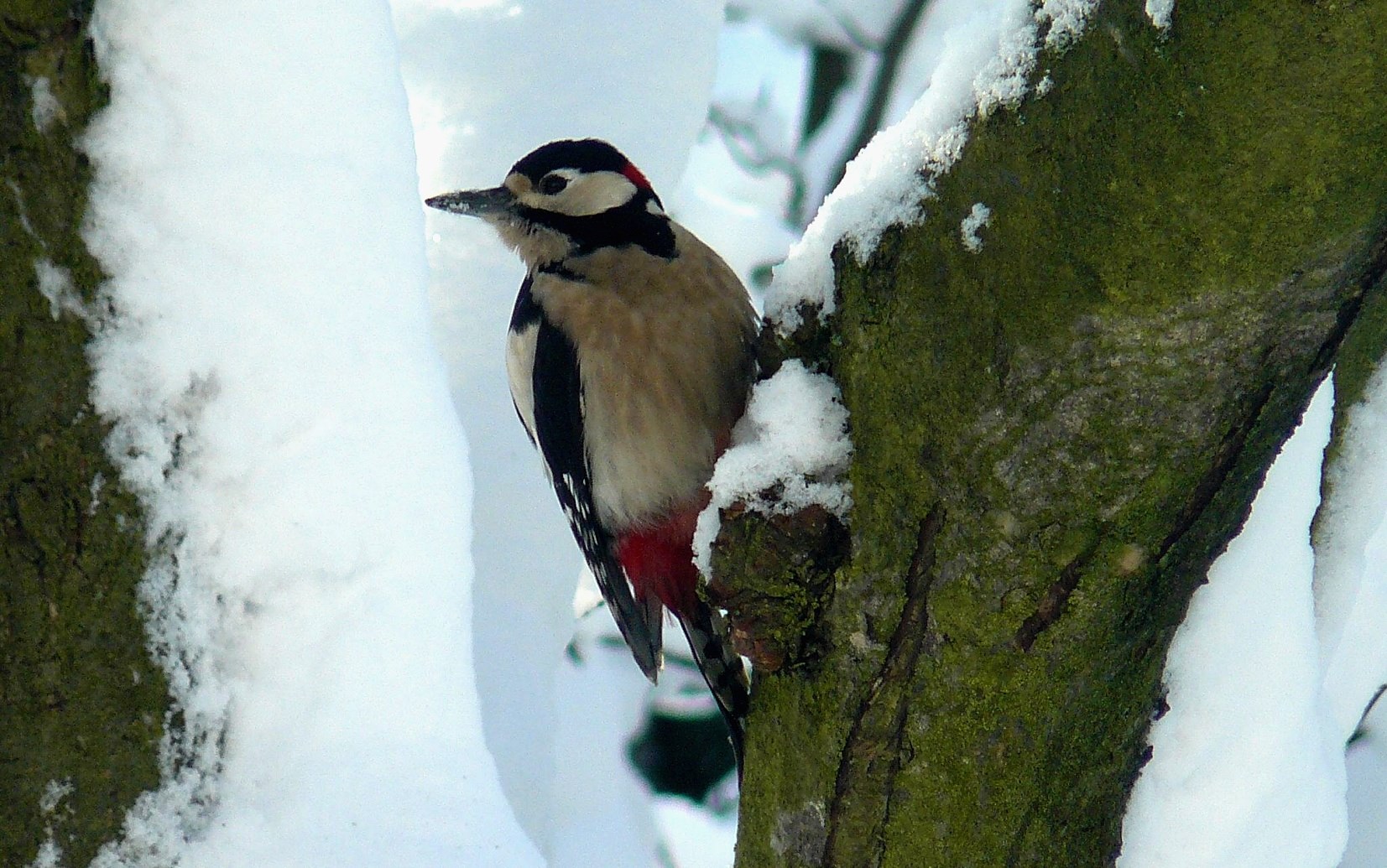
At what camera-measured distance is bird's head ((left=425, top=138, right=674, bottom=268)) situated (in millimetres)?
2400

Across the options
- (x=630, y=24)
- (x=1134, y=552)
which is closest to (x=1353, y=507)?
(x=1134, y=552)

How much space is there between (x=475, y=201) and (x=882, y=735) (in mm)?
1467

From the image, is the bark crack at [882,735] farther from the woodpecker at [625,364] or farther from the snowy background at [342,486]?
the woodpecker at [625,364]

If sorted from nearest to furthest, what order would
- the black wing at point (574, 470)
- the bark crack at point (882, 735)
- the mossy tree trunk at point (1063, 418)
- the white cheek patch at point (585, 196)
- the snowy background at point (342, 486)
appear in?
the mossy tree trunk at point (1063, 418)
the snowy background at point (342, 486)
the bark crack at point (882, 735)
the black wing at point (574, 470)
the white cheek patch at point (585, 196)

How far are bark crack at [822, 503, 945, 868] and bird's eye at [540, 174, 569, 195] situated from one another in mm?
1375

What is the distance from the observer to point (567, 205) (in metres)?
2.46

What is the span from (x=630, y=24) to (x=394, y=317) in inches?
58.4

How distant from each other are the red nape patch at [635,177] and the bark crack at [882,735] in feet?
4.66

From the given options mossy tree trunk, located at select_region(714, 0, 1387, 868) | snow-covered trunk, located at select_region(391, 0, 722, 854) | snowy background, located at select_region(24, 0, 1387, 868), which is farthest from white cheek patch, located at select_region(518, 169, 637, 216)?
mossy tree trunk, located at select_region(714, 0, 1387, 868)

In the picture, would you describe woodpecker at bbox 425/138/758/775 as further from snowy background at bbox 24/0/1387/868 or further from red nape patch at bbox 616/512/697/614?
snowy background at bbox 24/0/1387/868

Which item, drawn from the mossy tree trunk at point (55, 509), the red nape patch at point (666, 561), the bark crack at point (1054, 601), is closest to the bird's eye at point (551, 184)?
the red nape patch at point (666, 561)

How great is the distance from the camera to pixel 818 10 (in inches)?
198

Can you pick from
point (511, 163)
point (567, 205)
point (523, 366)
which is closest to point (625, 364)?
point (523, 366)

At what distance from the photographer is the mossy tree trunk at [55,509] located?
3.69 feet
